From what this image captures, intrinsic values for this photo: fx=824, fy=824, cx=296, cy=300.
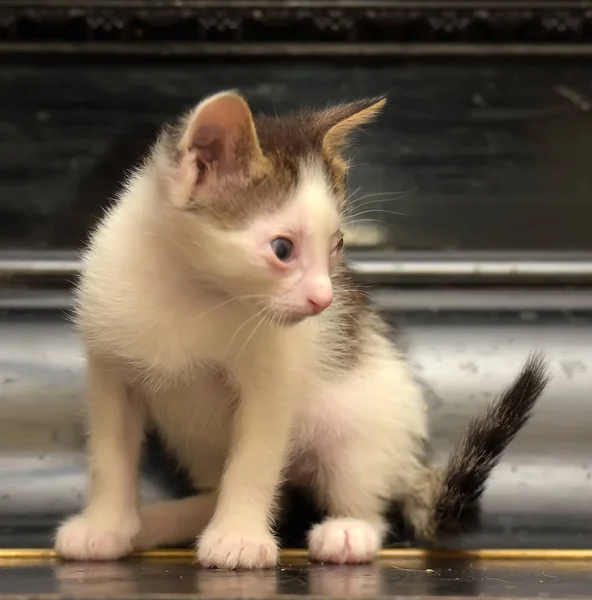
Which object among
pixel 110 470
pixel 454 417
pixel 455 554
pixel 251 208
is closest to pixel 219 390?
pixel 110 470

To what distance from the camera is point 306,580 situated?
988 mm

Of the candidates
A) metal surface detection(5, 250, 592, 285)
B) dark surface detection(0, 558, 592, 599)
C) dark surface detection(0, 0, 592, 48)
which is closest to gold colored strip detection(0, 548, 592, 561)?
dark surface detection(0, 558, 592, 599)

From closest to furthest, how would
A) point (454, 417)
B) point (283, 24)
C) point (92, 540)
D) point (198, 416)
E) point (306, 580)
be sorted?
point (306, 580), point (92, 540), point (198, 416), point (454, 417), point (283, 24)

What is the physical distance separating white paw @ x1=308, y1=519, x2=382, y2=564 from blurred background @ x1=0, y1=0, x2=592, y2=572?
0.53 metres

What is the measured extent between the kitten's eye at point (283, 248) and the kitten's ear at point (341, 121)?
0.61 ft

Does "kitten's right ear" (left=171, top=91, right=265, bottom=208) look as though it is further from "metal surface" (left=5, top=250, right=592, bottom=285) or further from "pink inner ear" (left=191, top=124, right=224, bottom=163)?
"metal surface" (left=5, top=250, right=592, bottom=285)

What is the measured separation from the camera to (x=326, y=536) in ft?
3.77

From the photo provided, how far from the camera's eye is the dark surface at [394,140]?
70.9 inches

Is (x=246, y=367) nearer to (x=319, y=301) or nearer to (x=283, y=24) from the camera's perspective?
(x=319, y=301)

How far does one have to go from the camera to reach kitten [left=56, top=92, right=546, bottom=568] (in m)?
1.03

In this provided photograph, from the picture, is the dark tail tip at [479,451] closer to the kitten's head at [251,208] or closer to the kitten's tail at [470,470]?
the kitten's tail at [470,470]

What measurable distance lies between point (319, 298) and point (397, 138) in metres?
0.95

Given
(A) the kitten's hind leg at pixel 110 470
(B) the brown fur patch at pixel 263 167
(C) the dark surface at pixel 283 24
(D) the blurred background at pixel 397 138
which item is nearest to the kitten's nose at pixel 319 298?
(B) the brown fur patch at pixel 263 167

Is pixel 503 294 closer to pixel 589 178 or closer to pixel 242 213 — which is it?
pixel 589 178
